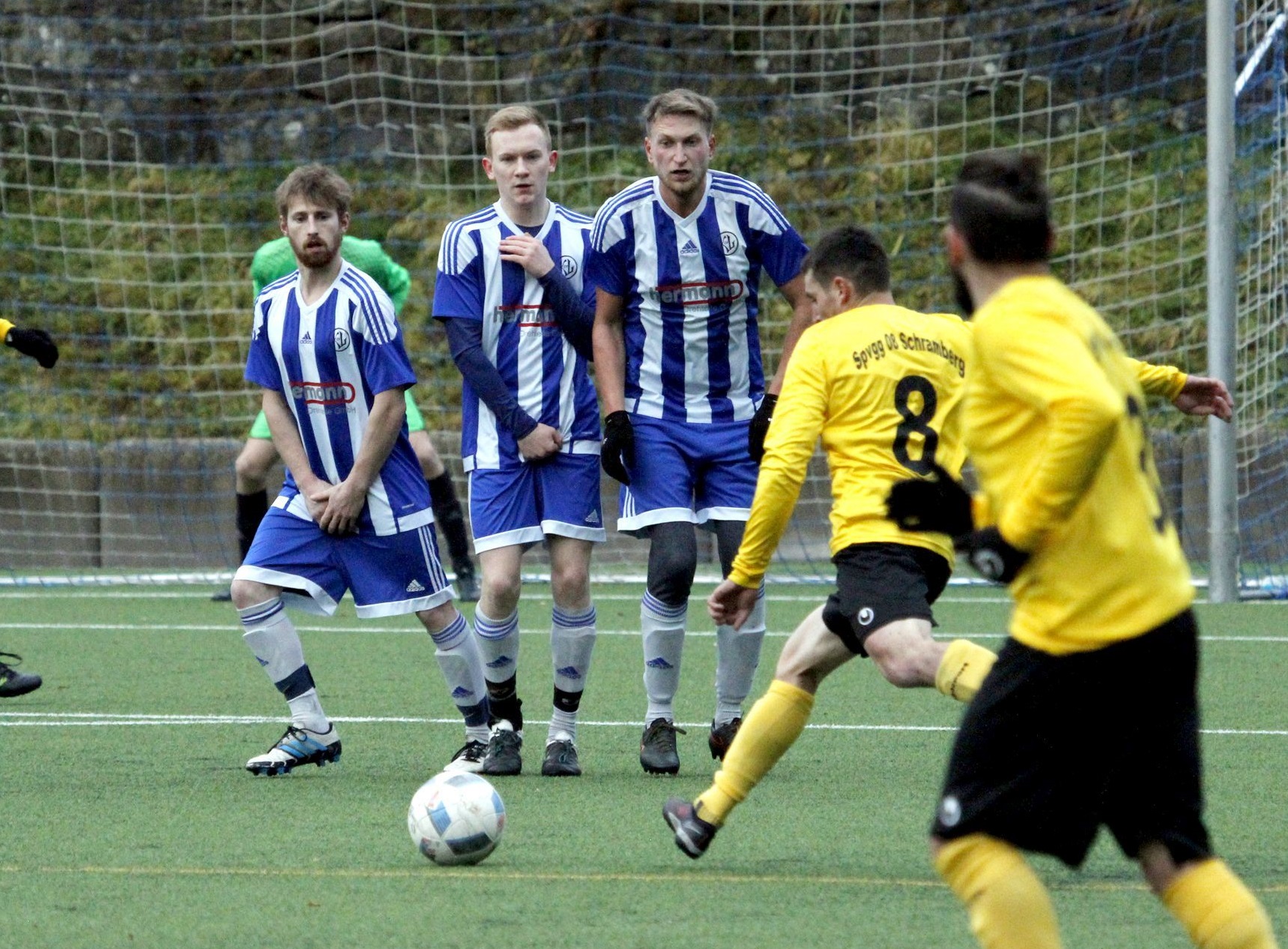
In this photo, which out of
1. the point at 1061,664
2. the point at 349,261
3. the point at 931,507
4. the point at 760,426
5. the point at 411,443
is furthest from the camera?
the point at 411,443

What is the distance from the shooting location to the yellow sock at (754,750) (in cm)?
446

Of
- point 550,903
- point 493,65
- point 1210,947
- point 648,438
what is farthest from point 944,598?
point 1210,947

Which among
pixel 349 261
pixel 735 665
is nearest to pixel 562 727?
pixel 735 665

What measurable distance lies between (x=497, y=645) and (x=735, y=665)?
72 cm

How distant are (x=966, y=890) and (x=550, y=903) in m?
1.26

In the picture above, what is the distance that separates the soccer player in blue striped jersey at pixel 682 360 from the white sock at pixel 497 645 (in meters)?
0.42

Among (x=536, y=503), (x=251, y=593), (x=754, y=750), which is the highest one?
(x=536, y=503)

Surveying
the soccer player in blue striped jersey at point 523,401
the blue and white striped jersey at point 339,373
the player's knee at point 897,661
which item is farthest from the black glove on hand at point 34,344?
→ the player's knee at point 897,661

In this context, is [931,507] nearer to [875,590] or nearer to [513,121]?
[875,590]

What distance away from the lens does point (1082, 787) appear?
10.1 ft

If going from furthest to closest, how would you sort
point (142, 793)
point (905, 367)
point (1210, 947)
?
point (142, 793) → point (905, 367) → point (1210, 947)

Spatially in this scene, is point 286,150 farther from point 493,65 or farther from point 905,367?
point 905,367

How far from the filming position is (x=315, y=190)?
5.89 metres

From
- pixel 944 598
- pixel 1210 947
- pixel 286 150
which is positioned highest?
pixel 286 150
